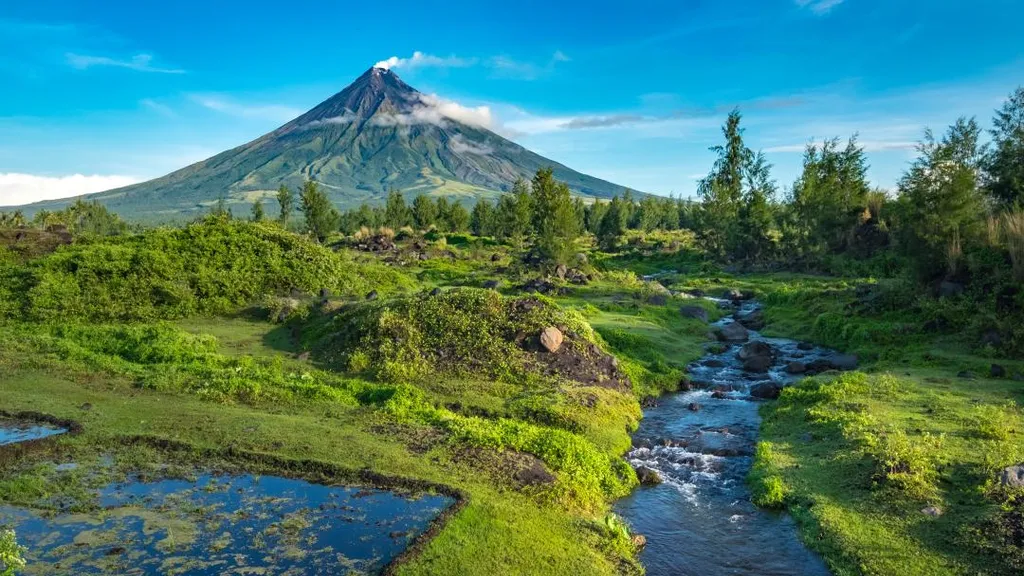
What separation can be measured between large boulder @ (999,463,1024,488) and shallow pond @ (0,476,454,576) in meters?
11.5

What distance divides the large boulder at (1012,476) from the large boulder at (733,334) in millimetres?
19007

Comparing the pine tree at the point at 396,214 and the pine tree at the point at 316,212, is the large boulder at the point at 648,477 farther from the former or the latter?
the pine tree at the point at 396,214

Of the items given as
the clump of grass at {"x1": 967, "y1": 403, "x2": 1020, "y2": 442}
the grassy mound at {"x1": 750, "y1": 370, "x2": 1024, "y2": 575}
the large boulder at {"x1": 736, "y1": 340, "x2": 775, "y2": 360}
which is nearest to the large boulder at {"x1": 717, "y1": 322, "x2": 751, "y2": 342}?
the large boulder at {"x1": 736, "y1": 340, "x2": 775, "y2": 360}

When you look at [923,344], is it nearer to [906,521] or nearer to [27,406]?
[906,521]

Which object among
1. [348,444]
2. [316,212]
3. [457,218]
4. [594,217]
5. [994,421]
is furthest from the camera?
[594,217]

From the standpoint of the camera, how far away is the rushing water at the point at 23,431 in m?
14.9

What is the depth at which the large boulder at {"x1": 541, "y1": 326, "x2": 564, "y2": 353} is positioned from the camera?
2284 centimetres

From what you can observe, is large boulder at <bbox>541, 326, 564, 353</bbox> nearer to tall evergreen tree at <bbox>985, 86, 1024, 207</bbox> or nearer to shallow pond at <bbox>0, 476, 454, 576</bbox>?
shallow pond at <bbox>0, 476, 454, 576</bbox>

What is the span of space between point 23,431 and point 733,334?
1150 inches

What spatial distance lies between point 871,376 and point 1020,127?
28679 mm

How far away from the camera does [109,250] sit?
103ft

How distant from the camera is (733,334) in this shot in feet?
105

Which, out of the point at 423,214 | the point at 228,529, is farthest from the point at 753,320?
the point at 423,214

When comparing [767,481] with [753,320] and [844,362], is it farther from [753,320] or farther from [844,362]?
[753,320]
